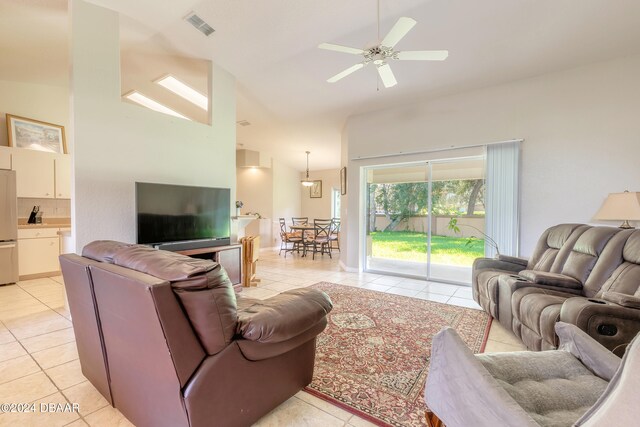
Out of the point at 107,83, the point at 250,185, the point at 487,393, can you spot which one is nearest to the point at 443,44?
the point at 487,393

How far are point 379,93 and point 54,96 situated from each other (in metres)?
5.55

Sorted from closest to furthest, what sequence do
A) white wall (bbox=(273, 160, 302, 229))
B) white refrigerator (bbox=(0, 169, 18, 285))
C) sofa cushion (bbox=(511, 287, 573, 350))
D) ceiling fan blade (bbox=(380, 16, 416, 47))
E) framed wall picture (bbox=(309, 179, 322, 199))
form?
sofa cushion (bbox=(511, 287, 573, 350))
ceiling fan blade (bbox=(380, 16, 416, 47))
white refrigerator (bbox=(0, 169, 18, 285))
white wall (bbox=(273, 160, 302, 229))
framed wall picture (bbox=(309, 179, 322, 199))

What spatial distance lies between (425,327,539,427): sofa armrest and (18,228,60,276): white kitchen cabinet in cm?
557

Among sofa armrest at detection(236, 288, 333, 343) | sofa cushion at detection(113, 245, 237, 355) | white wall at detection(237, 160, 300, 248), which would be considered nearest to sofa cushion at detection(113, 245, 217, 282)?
sofa cushion at detection(113, 245, 237, 355)

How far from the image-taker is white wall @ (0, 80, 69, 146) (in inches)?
171

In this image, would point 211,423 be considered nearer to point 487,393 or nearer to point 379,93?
point 487,393

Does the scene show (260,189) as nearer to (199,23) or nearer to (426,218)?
(426,218)

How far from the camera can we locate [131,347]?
127cm

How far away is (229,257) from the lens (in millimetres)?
3891

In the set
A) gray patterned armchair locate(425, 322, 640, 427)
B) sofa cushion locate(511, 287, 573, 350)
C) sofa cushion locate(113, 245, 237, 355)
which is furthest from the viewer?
sofa cushion locate(511, 287, 573, 350)

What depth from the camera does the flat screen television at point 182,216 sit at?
10.4 ft

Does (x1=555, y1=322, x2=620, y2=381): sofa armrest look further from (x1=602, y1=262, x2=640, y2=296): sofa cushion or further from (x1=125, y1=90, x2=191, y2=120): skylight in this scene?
(x1=125, y1=90, x2=191, y2=120): skylight

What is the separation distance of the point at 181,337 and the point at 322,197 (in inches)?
324

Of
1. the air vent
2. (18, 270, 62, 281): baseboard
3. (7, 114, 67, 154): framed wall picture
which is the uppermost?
the air vent
